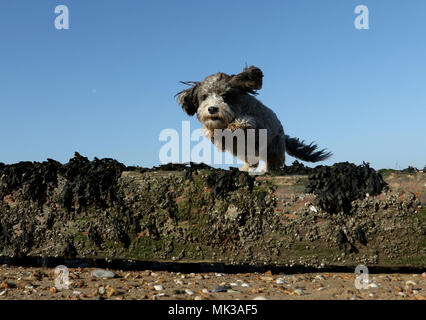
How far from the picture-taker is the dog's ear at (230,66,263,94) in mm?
8258

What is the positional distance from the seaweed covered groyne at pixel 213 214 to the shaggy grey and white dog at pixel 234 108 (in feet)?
12.2

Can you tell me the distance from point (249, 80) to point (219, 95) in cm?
80

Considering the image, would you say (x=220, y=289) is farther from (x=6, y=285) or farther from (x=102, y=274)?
(x=6, y=285)

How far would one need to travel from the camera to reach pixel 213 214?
12.6 ft

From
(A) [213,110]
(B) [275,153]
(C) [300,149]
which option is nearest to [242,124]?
(A) [213,110]

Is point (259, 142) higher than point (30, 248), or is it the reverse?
point (259, 142)

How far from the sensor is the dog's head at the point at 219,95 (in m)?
7.85

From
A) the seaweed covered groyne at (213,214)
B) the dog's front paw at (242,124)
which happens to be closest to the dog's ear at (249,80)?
the dog's front paw at (242,124)

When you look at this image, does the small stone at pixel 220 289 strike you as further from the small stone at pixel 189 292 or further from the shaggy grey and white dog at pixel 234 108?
the shaggy grey and white dog at pixel 234 108
